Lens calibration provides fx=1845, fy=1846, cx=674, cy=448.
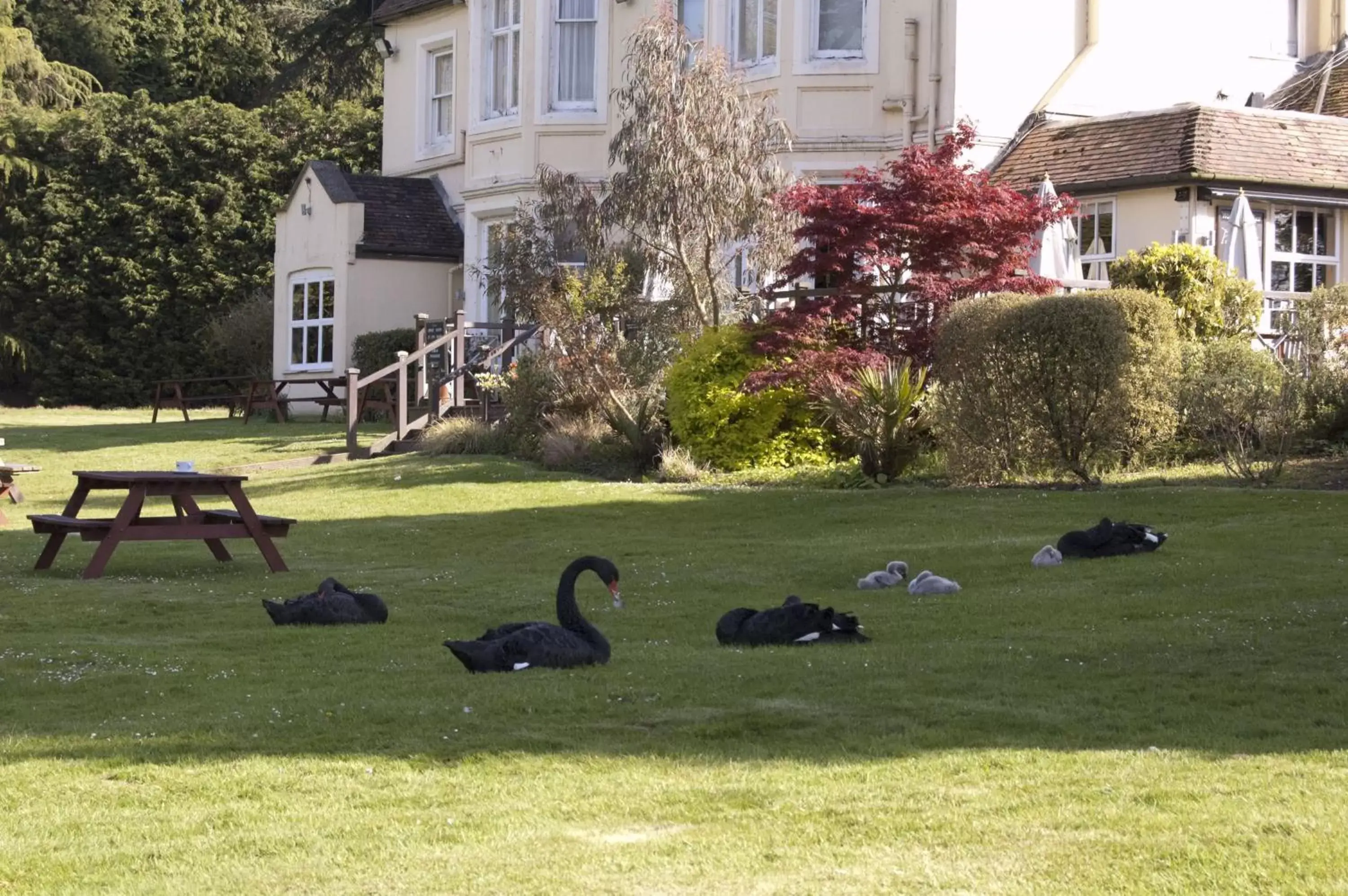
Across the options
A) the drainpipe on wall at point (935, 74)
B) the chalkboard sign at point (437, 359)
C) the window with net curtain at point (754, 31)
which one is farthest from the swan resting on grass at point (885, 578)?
the window with net curtain at point (754, 31)

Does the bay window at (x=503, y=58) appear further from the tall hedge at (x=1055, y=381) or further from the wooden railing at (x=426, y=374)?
the tall hedge at (x=1055, y=381)

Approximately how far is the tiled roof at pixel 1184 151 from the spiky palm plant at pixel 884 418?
24.1ft

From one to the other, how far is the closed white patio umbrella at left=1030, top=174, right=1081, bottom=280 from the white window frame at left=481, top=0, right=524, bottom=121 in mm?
11626

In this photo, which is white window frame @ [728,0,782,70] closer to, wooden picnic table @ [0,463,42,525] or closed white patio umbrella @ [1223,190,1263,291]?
closed white patio umbrella @ [1223,190,1263,291]

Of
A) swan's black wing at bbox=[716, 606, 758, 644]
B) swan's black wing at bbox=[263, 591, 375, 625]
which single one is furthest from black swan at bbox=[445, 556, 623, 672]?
swan's black wing at bbox=[263, 591, 375, 625]

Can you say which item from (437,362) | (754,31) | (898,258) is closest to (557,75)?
(754,31)

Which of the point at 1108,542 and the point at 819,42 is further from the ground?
the point at 819,42

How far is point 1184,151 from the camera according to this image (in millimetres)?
24406

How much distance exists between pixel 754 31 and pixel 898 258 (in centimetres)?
869

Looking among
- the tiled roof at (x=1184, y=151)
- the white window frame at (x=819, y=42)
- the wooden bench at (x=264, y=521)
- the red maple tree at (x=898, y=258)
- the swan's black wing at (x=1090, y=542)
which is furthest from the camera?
the white window frame at (x=819, y=42)

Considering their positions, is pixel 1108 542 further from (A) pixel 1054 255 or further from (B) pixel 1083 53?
(B) pixel 1083 53

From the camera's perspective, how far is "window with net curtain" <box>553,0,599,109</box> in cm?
3019

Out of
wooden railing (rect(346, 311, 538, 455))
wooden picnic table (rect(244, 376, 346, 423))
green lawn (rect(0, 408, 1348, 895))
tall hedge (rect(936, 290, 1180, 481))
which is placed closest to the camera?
green lawn (rect(0, 408, 1348, 895))

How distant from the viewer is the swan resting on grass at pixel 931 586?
1115 centimetres
